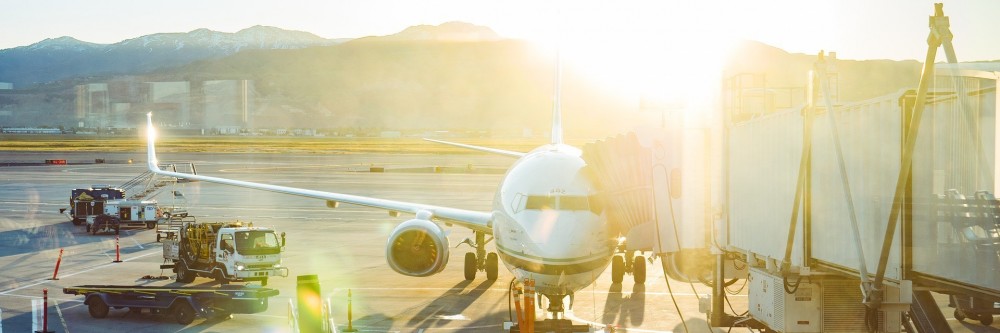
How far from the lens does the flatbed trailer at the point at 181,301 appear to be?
2295 cm

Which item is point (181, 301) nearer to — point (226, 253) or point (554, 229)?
point (226, 253)

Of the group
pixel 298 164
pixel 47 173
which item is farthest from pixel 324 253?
pixel 298 164

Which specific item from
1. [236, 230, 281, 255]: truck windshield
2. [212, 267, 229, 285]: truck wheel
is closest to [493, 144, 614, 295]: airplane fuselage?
[236, 230, 281, 255]: truck windshield

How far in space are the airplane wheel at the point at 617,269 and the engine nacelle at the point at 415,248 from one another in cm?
646

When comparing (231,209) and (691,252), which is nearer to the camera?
(691,252)

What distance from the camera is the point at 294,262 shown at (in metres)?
34.5

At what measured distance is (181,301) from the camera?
2306 centimetres

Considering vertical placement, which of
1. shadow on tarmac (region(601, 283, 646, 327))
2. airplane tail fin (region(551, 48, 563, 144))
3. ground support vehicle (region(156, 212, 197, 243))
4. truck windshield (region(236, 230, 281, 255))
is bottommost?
shadow on tarmac (region(601, 283, 646, 327))

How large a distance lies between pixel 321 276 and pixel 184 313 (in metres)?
8.19

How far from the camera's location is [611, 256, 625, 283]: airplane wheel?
28.7 meters

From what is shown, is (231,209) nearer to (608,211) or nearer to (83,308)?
Answer: (83,308)

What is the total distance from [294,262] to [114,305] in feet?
36.5

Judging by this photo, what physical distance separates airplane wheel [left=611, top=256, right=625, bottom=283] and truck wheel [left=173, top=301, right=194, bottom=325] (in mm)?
12360

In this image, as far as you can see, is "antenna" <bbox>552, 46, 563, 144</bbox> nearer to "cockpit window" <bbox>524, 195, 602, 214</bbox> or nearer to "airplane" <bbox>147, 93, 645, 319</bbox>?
"airplane" <bbox>147, 93, 645, 319</bbox>
